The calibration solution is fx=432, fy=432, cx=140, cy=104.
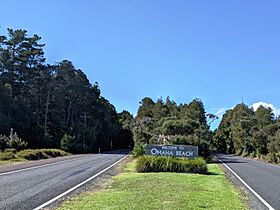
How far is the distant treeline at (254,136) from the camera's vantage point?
57600mm

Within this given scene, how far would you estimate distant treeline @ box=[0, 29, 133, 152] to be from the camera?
6538cm

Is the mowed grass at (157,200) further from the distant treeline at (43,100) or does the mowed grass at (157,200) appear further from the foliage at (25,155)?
the distant treeline at (43,100)

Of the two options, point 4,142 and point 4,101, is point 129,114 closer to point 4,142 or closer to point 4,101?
point 4,101

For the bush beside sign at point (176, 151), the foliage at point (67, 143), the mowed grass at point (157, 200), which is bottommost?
the mowed grass at point (157, 200)

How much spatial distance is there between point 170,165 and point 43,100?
195 ft

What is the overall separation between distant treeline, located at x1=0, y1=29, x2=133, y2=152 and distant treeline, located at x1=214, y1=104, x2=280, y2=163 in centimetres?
2888

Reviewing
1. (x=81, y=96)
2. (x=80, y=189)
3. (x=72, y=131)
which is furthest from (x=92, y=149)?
(x=80, y=189)

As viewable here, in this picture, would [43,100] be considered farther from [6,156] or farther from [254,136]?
[6,156]

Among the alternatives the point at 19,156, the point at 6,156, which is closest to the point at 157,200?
the point at 6,156

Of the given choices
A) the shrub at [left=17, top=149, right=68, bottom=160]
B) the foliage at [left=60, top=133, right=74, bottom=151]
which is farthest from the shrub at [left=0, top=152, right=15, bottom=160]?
the foliage at [left=60, top=133, right=74, bottom=151]

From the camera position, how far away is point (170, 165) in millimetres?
25500

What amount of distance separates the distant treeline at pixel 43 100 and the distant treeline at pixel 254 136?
94.7 ft

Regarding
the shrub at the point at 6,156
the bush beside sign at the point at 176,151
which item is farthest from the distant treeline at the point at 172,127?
the shrub at the point at 6,156

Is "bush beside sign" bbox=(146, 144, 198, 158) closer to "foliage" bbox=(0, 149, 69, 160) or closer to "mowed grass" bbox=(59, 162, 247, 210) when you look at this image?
"mowed grass" bbox=(59, 162, 247, 210)
